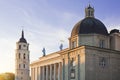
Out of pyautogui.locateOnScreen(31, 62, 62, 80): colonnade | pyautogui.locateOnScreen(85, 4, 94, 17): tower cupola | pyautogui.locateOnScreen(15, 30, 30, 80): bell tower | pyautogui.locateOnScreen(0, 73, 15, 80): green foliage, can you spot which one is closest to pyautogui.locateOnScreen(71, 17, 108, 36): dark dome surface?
pyautogui.locateOnScreen(85, 4, 94, 17): tower cupola

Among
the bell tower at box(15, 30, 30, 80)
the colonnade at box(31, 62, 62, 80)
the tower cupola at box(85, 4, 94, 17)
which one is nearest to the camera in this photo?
the tower cupola at box(85, 4, 94, 17)

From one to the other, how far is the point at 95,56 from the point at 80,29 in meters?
6.86

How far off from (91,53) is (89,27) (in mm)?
6590

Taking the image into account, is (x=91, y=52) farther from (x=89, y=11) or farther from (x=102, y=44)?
(x=89, y=11)

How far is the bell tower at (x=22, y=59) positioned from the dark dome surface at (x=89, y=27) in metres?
48.0

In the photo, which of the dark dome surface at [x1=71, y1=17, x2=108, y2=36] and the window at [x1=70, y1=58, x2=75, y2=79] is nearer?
the window at [x1=70, y1=58, x2=75, y2=79]

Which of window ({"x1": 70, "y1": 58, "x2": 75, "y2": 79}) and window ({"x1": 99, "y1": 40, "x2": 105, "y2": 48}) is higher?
window ({"x1": 99, "y1": 40, "x2": 105, "y2": 48})

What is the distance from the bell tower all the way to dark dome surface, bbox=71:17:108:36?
158 feet

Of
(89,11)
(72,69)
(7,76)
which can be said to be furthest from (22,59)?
(72,69)

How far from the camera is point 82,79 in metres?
44.8

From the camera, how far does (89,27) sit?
50531mm

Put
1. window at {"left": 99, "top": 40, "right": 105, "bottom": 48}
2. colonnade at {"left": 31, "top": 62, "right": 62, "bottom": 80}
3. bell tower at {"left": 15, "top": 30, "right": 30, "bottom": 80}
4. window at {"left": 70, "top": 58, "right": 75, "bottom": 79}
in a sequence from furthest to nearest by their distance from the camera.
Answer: bell tower at {"left": 15, "top": 30, "right": 30, "bottom": 80} < colonnade at {"left": 31, "top": 62, "right": 62, "bottom": 80} < window at {"left": 99, "top": 40, "right": 105, "bottom": 48} < window at {"left": 70, "top": 58, "right": 75, "bottom": 79}

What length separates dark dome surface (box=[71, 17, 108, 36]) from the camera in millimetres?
50250

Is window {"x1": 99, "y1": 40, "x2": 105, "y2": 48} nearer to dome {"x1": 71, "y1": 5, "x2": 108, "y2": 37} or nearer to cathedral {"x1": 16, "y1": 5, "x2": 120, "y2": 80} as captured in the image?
cathedral {"x1": 16, "y1": 5, "x2": 120, "y2": 80}
